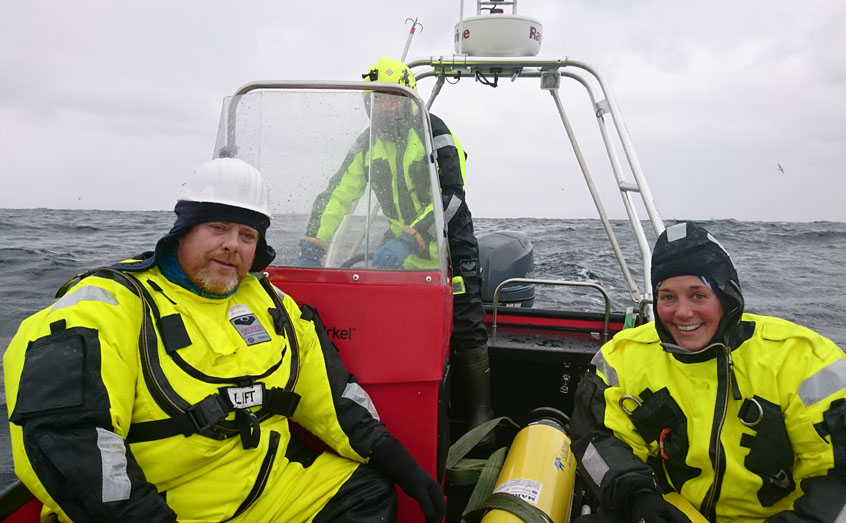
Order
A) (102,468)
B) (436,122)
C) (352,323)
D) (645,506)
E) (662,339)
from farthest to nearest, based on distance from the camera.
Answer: (436,122)
(352,323)
(662,339)
(645,506)
(102,468)

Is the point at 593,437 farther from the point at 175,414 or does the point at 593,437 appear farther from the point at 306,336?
the point at 175,414

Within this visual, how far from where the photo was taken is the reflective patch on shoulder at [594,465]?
198cm

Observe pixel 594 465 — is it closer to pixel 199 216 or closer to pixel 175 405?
pixel 175 405

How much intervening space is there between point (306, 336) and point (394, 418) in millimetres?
528

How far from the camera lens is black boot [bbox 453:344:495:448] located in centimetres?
329

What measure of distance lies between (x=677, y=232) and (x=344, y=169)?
133cm

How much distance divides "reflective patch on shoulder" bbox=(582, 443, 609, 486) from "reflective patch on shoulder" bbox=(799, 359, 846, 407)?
652 millimetres

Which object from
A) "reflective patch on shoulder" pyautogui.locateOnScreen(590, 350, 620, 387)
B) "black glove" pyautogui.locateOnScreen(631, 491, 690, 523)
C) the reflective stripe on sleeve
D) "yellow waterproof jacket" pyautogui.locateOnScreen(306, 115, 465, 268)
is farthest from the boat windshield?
→ "black glove" pyautogui.locateOnScreen(631, 491, 690, 523)

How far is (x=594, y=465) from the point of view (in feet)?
6.63

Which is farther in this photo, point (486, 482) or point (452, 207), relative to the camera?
point (452, 207)

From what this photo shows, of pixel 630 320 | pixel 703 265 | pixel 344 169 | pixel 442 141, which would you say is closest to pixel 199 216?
pixel 344 169

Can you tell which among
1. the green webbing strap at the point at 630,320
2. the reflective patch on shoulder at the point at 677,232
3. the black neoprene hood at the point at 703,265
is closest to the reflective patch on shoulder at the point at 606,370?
the black neoprene hood at the point at 703,265

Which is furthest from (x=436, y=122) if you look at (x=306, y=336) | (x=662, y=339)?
(x=662, y=339)

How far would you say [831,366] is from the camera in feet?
5.70
